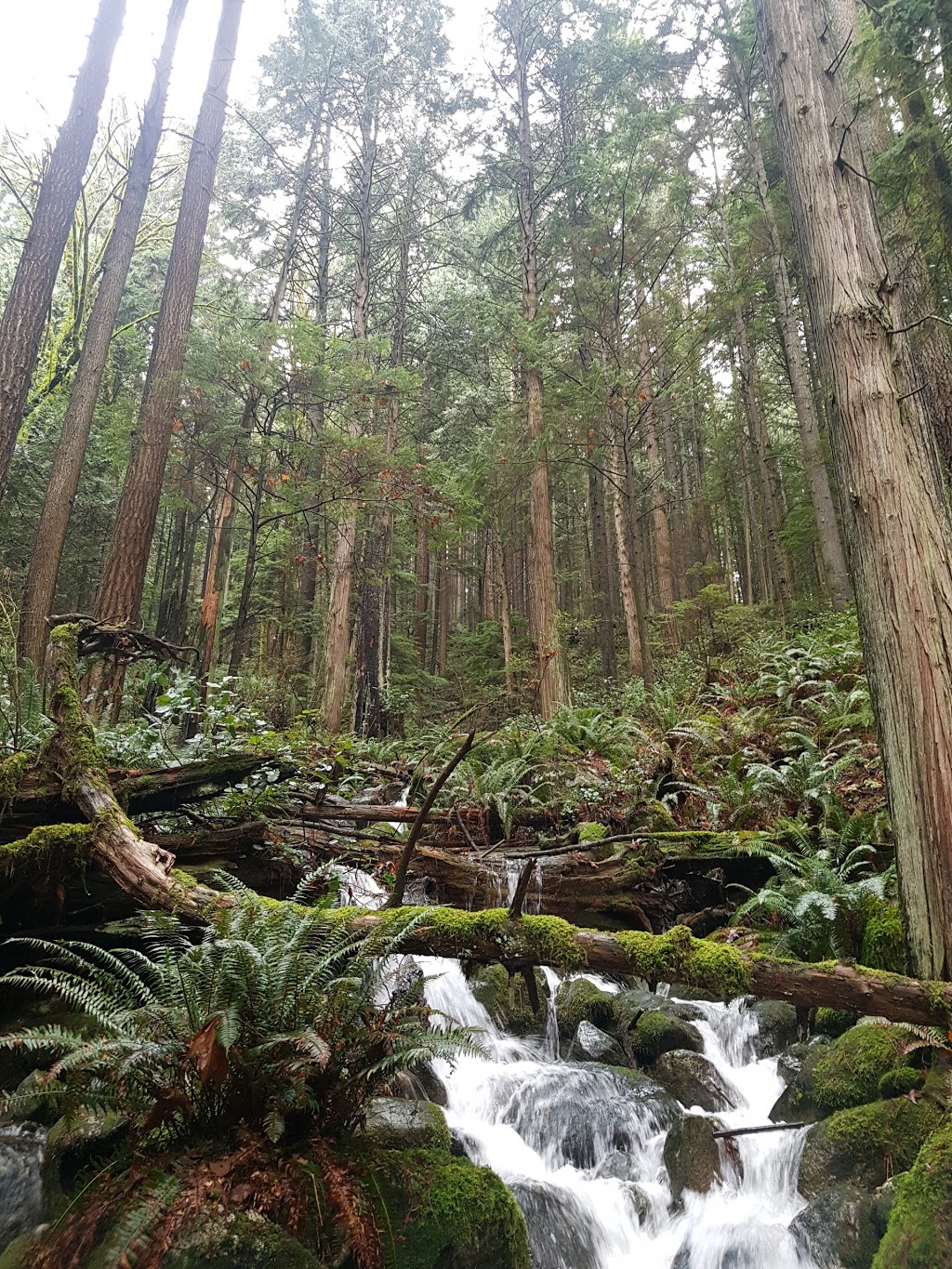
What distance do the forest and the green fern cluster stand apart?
22mm

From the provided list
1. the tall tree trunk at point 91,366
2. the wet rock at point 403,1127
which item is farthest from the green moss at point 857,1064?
the tall tree trunk at point 91,366

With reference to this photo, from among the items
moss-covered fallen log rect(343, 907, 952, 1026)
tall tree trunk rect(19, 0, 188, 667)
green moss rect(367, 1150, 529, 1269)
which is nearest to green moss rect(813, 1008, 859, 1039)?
moss-covered fallen log rect(343, 907, 952, 1026)

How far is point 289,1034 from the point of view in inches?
105

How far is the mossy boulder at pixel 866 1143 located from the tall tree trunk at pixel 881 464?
2.28 feet

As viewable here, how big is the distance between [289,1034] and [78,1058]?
0.77 metres

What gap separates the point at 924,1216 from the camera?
2750mm

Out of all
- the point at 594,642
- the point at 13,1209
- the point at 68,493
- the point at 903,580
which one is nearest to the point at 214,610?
the point at 68,493

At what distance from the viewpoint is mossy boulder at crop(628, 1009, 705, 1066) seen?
5.14 metres

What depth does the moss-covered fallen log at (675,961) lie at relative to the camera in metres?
3.38

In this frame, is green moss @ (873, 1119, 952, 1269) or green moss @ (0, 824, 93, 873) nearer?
green moss @ (873, 1119, 952, 1269)

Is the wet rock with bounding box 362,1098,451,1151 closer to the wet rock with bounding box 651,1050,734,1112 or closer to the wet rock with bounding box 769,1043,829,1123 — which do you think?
the wet rock with bounding box 651,1050,734,1112

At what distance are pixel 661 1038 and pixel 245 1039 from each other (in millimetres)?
3637

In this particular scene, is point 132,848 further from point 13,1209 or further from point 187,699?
point 187,699

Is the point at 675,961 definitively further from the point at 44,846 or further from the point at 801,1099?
the point at 44,846
